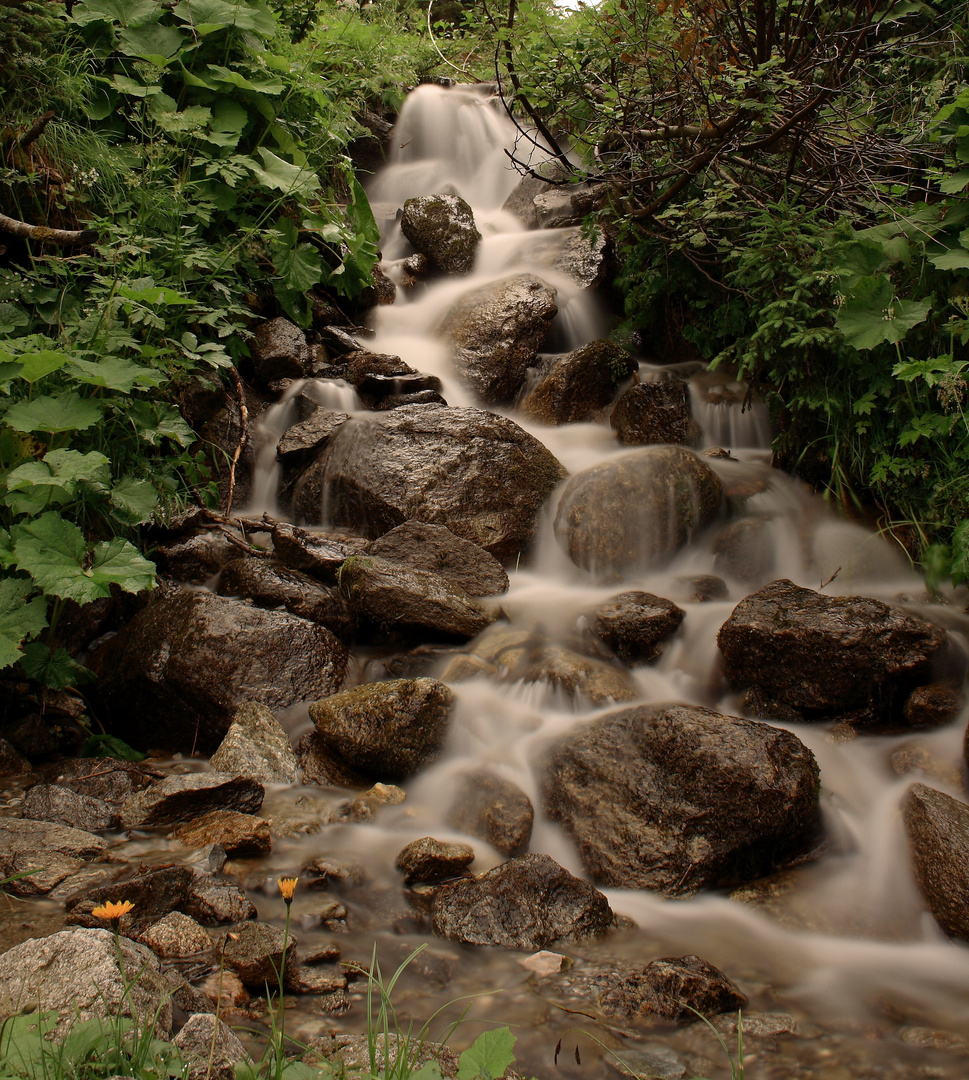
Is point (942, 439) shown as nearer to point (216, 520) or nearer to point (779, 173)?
point (779, 173)

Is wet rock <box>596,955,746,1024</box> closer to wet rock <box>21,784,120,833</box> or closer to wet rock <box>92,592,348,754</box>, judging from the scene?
wet rock <box>21,784,120,833</box>

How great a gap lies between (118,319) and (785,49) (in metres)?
3.91

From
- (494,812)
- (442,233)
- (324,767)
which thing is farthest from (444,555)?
(442,233)

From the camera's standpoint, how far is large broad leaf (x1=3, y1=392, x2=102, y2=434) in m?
3.02

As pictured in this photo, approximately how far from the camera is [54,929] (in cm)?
195

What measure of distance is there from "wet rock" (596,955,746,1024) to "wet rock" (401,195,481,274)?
25.5 ft

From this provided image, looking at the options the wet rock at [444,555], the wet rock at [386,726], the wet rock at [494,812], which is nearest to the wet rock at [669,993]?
the wet rock at [494,812]

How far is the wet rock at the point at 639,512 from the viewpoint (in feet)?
16.5

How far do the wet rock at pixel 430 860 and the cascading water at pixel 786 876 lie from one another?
0.22 feet

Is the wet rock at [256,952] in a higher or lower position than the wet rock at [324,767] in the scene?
higher

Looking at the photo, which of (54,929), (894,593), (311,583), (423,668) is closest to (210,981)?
(54,929)

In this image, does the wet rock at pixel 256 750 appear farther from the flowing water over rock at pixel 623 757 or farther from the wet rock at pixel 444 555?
the wet rock at pixel 444 555

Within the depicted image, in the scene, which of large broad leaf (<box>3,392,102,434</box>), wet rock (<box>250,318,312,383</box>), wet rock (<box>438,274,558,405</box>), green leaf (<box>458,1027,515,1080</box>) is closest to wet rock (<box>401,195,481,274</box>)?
wet rock (<box>438,274,558,405</box>)

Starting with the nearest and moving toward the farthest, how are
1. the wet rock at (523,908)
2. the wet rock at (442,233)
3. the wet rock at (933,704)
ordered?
the wet rock at (523,908)
the wet rock at (933,704)
the wet rock at (442,233)
